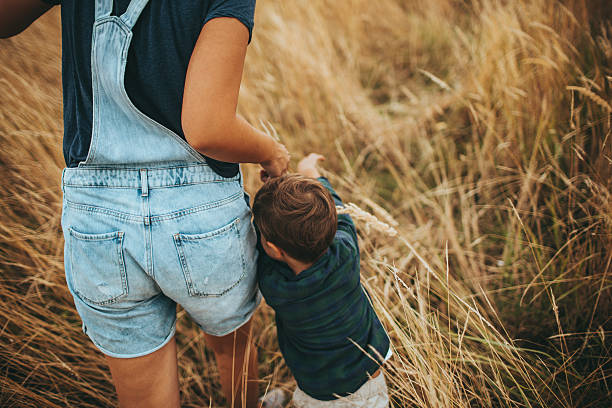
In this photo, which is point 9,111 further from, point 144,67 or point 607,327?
point 607,327

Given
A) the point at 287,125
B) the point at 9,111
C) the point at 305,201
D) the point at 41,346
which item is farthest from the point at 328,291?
the point at 9,111

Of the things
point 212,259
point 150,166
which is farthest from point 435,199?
point 150,166

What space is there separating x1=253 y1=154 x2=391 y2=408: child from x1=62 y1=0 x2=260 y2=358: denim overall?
167 mm

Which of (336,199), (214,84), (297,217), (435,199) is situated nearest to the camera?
(214,84)

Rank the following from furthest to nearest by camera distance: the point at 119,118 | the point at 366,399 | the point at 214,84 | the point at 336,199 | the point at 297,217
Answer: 1. the point at 336,199
2. the point at 366,399
3. the point at 297,217
4. the point at 119,118
5. the point at 214,84

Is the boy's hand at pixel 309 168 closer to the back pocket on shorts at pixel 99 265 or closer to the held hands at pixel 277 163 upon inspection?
the held hands at pixel 277 163

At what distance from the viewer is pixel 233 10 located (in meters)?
0.63

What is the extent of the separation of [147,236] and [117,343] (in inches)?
11.5

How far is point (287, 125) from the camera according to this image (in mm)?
2475

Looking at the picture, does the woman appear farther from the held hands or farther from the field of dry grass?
the field of dry grass

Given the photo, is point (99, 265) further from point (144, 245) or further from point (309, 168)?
point (309, 168)

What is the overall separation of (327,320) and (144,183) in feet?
2.08

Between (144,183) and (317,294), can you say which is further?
(317,294)

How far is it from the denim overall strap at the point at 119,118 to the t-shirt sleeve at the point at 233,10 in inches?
5.7
